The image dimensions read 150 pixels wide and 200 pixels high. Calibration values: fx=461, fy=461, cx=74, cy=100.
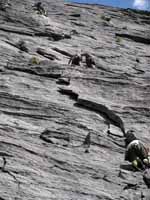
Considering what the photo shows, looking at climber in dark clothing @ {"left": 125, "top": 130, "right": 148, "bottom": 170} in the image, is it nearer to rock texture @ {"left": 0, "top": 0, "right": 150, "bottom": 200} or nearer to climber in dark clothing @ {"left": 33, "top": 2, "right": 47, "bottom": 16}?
rock texture @ {"left": 0, "top": 0, "right": 150, "bottom": 200}

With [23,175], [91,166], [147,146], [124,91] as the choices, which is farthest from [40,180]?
[124,91]

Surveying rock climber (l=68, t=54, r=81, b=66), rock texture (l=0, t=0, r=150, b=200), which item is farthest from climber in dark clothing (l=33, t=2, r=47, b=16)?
rock climber (l=68, t=54, r=81, b=66)

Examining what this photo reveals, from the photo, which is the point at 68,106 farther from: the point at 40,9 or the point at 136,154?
the point at 40,9

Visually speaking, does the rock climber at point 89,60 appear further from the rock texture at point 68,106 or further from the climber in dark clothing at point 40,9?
the climber in dark clothing at point 40,9

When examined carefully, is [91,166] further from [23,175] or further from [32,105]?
[32,105]

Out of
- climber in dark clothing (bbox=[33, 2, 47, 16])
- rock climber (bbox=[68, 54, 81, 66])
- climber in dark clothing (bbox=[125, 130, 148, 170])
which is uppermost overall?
climber in dark clothing (bbox=[33, 2, 47, 16])

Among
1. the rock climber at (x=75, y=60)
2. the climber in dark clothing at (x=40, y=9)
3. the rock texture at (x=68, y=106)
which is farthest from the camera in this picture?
the climber in dark clothing at (x=40, y=9)

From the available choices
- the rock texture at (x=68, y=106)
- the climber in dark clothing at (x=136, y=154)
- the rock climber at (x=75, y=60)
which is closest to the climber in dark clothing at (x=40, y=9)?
the rock texture at (x=68, y=106)

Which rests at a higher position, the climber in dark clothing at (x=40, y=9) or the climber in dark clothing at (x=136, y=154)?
the climber in dark clothing at (x=40, y=9)

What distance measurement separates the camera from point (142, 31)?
3959cm

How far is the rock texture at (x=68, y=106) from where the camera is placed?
20.1m

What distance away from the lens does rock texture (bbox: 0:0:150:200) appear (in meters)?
20.1

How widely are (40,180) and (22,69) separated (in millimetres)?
10182

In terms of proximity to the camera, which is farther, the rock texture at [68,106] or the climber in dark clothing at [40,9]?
the climber in dark clothing at [40,9]
